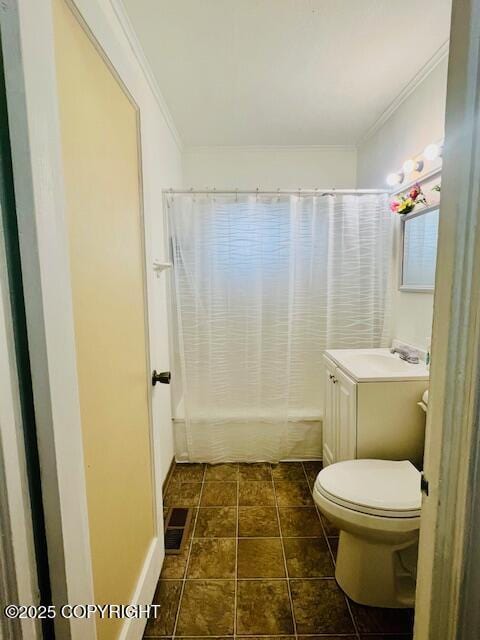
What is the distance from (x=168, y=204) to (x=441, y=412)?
1.96m

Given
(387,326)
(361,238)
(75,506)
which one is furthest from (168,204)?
(75,506)

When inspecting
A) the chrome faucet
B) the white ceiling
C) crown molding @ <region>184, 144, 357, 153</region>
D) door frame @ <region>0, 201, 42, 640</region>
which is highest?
the white ceiling

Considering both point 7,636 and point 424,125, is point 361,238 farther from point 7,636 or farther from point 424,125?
point 7,636

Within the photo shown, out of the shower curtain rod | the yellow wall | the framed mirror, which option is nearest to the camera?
the yellow wall

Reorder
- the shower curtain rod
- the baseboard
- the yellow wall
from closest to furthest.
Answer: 1. the yellow wall
2. the baseboard
3. the shower curtain rod

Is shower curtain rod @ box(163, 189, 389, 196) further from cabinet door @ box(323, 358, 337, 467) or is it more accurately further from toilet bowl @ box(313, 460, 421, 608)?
toilet bowl @ box(313, 460, 421, 608)

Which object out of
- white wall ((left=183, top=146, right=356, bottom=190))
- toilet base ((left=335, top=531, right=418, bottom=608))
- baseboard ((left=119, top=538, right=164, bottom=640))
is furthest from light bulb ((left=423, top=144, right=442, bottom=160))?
baseboard ((left=119, top=538, right=164, bottom=640))

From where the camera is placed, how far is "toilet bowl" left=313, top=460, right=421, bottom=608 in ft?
3.67

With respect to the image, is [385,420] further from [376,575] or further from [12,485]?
[12,485]

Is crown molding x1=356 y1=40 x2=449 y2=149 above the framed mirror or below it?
above

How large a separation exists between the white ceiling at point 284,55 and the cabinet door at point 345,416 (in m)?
1.66

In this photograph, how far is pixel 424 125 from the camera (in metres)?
1.71

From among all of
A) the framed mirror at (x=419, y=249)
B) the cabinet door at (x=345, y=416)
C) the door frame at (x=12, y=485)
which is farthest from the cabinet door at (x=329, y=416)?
the door frame at (x=12, y=485)

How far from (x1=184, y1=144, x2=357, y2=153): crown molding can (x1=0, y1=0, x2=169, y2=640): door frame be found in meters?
1.99
